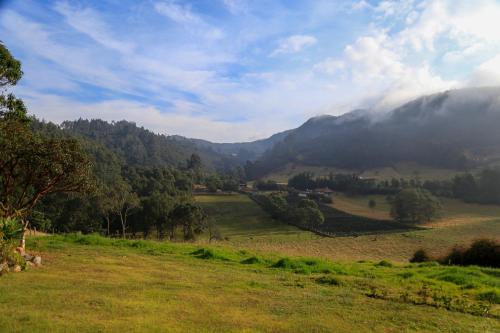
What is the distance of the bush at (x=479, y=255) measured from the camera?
20250mm

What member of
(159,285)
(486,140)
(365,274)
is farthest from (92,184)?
(486,140)

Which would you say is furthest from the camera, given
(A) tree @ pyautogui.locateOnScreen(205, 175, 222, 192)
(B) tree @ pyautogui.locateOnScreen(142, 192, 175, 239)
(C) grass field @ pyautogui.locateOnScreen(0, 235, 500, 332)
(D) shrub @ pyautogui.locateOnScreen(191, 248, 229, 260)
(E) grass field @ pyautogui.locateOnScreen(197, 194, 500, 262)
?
(A) tree @ pyautogui.locateOnScreen(205, 175, 222, 192)

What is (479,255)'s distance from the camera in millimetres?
20766

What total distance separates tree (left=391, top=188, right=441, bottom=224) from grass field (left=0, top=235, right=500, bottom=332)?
201ft

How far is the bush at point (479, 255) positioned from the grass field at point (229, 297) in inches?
182

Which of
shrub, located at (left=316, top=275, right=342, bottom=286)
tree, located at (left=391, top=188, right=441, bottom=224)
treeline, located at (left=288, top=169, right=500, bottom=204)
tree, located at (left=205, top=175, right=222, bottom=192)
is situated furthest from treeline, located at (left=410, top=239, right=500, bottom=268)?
tree, located at (left=205, top=175, right=222, bottom=192)

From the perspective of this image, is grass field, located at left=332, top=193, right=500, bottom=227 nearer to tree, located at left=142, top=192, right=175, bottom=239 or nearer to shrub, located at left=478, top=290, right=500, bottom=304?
tree, located at left=142, top=192, right=175, bottom=239

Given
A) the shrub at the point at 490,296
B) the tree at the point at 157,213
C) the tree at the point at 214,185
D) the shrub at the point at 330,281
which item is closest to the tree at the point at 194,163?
the tree at the point at 214,185

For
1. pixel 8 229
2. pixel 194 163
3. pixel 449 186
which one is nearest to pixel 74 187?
pixel 8 229

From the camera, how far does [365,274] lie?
15.5 meters

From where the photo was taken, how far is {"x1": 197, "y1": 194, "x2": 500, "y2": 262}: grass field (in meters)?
34.5

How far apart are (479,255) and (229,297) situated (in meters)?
16.9

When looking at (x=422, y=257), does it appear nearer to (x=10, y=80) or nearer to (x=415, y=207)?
(x=10, y=80)

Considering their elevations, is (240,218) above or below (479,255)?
below
